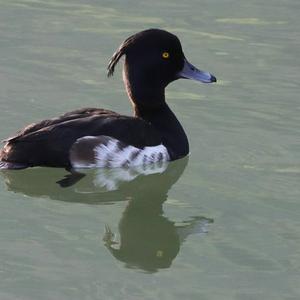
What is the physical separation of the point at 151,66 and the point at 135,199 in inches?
68.3

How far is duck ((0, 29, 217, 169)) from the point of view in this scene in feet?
30.6

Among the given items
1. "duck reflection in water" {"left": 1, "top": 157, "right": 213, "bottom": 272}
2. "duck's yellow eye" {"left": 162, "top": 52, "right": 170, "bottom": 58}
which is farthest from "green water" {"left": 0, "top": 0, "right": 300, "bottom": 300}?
"duck's yellow eye" {"left": 162, "top": 52, "right": 170, "bottom": 58}

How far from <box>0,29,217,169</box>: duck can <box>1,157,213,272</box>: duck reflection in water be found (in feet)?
0.48

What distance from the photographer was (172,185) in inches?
371

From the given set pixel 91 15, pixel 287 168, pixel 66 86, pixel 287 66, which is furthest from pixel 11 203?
pixel 91 15

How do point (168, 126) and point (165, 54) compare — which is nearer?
point (168, 126)

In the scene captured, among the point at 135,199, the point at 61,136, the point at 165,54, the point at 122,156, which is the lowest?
the point at 135,199

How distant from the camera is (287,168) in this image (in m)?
9.70

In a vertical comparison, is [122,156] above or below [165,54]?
below

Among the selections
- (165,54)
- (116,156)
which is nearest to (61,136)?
(116,156)

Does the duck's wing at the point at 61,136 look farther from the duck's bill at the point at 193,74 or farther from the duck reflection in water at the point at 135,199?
the duck's bill at the point at 193,74

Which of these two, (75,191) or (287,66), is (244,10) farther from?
(75,191)

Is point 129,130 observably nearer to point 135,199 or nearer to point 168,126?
point 168,126

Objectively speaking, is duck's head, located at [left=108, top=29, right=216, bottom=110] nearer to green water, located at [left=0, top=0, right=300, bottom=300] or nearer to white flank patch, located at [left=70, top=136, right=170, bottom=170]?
green water, located at [left=0, top=0, right=300, bottom=300]
